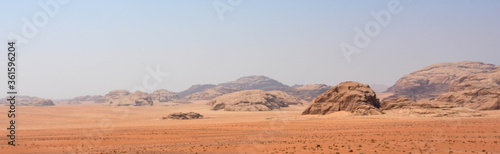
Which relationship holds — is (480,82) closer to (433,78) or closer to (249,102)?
(249,102)

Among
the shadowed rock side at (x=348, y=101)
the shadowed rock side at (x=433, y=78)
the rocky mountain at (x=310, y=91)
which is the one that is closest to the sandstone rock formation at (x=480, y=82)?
the shadowed rock side at (x=433, y=78)

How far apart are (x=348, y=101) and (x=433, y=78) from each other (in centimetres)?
8939

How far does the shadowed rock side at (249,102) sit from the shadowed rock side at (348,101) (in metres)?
25.8

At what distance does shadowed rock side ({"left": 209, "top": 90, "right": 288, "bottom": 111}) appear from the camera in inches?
3108

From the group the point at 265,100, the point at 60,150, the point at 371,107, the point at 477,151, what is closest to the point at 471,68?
the point at 265,100

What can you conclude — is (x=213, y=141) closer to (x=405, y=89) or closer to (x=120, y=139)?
(x=120, y=139)

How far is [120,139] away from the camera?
30.0 m

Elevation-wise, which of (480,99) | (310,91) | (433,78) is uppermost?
(433,78)

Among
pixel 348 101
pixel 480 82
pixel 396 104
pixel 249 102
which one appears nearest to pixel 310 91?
pixel 249 102

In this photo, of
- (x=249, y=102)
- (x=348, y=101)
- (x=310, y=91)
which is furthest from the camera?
(x=310, y=91)

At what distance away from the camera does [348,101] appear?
5097cm

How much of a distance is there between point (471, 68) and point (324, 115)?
113m

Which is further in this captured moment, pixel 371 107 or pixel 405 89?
pixel 405 89

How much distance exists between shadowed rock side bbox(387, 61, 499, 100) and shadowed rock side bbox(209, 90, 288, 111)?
150 ft
